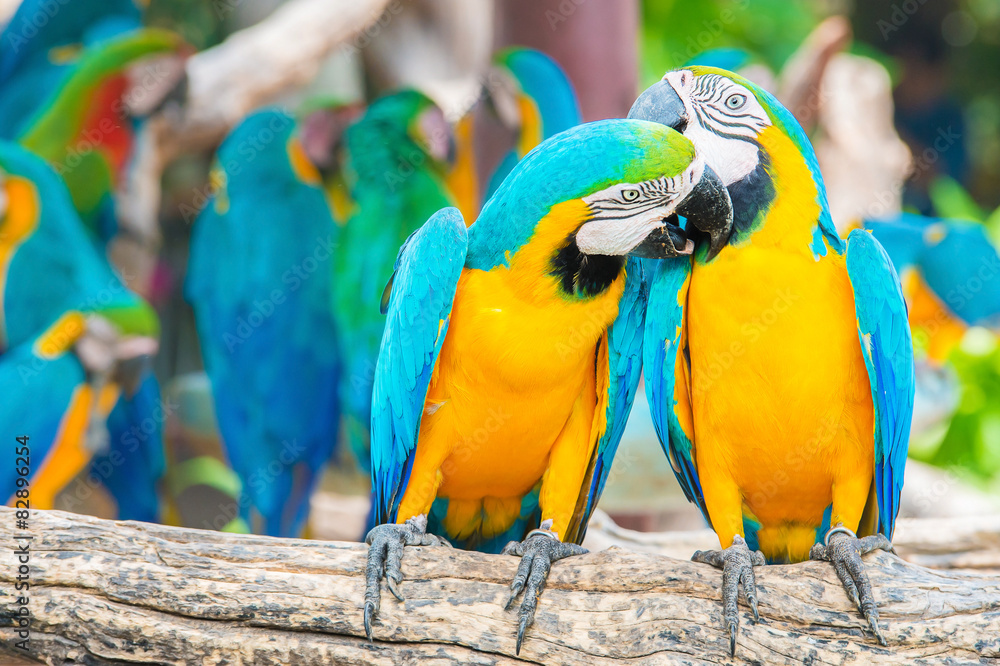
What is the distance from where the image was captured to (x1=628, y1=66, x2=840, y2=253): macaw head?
1.71 metres

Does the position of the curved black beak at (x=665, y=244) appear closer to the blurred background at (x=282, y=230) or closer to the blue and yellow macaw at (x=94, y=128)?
the blurred background at (x=282, y=230)

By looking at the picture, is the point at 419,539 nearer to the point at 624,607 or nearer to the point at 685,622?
the point at 624,607

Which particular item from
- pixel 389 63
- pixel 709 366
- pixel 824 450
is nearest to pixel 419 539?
pixel 709 366

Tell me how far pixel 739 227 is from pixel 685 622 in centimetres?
79

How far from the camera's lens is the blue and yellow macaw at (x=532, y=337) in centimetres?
164

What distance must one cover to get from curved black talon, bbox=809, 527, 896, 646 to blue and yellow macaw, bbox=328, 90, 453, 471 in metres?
1.75

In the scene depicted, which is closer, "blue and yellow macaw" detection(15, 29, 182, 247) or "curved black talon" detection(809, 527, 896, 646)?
"curved black talon" detection(809, 527, 896, 646)

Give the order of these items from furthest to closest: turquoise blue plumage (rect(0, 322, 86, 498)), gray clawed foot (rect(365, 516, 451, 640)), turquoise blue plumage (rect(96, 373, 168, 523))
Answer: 1. turquoise blue plumage (rect(96, 373, 168, 523))
2. turquoise blue plumage (rect(0, 322, 86, 498))
3. gray clawed foot (rect(365, 516, 451, 640))

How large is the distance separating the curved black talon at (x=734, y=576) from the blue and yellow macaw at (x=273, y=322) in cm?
201

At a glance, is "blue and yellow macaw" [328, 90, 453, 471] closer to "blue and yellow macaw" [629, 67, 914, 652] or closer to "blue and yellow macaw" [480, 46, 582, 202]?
"blue and yellow macaw" [480, 46, 582, 202]

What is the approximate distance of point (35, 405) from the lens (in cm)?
291

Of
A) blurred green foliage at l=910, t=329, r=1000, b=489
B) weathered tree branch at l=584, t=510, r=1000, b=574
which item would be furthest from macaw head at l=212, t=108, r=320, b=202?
blurred green foliage at l=910, t=329, r=1000, b=489

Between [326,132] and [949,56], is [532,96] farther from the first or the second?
[949,56]

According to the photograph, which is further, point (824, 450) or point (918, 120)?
point (918, 120)
